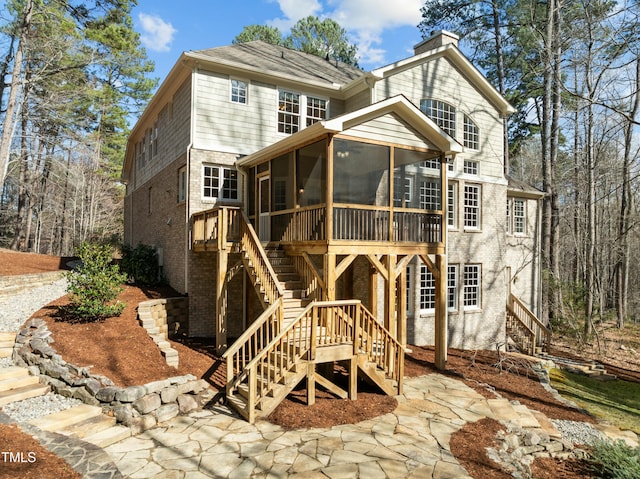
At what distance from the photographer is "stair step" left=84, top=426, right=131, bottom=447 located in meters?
5.86

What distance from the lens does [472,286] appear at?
14.9 m

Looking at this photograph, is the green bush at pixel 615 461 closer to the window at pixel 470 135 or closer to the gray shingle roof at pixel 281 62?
the window at pixel 470 135

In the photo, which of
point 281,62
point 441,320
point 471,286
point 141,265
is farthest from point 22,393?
point 471,286

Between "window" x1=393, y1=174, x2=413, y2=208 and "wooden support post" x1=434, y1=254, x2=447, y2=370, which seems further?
"window" x1=393, y1=174, x2=413, y2=208

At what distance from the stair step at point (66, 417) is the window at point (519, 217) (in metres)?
17.1

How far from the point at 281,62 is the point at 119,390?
39.5ft

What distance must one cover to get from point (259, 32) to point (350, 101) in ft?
80.0

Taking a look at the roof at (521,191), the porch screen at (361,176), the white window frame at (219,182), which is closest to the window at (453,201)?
the porch screen at (361,176)

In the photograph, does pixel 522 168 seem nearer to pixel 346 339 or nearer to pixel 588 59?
pixel 588 59

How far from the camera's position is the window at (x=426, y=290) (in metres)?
13.7

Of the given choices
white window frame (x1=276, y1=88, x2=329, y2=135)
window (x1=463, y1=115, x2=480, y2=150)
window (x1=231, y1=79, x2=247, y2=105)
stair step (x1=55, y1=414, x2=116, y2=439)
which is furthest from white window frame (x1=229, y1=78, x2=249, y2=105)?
stair step (x1=55, y1=414, x2=116, y2=439)

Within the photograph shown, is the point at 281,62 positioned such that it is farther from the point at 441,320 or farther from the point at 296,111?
the point at 441,320

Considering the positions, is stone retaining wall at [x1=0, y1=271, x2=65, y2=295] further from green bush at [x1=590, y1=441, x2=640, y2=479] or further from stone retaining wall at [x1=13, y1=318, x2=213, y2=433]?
green bush at [x1=590, y1=441, x2=640, y2=479]

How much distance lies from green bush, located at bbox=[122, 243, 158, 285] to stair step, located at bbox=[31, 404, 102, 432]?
755 cm
